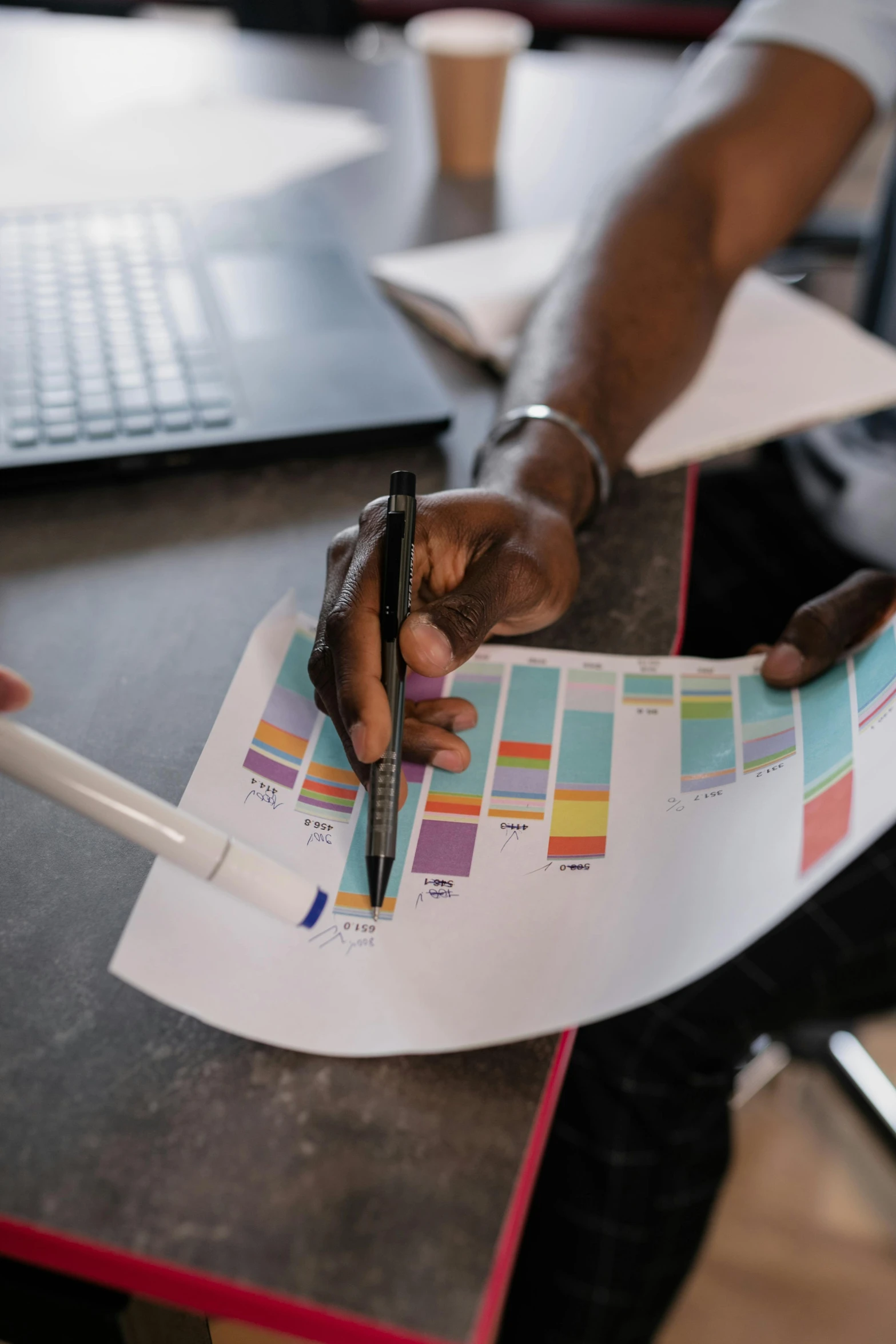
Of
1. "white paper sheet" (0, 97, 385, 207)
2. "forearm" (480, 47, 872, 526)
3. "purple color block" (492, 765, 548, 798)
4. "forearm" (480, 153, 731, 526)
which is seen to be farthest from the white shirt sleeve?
"purple color block" (492, 765, 548, 798)

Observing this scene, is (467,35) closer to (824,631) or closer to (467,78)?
(467,78)

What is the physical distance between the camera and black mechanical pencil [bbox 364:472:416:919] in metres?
0.44

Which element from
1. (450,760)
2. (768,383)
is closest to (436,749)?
(450,760)

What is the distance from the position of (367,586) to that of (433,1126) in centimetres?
25

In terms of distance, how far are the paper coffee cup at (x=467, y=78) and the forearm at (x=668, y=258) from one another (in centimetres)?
24

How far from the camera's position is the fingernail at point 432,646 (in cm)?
48

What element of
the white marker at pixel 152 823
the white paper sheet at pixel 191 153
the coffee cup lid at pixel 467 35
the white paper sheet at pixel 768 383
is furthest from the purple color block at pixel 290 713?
the coffee cup lid at pixel 467 35

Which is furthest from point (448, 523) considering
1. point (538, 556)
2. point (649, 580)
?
point (649, 580)

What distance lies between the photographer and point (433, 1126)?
1.24 feet

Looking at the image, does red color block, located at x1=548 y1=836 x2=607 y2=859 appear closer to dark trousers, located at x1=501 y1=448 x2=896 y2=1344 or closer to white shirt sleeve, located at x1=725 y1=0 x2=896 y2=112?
dark trousers, located at x1=501 y1=448 x2=896 y2=1344

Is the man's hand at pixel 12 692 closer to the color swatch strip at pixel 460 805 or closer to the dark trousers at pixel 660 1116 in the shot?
the color swatch strip at pixel 460 805

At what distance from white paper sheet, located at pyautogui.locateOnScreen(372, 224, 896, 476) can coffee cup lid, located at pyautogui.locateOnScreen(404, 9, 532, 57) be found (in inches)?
8.5

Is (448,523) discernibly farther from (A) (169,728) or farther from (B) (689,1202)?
(B) (689,1202)

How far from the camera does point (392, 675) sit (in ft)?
1.57
